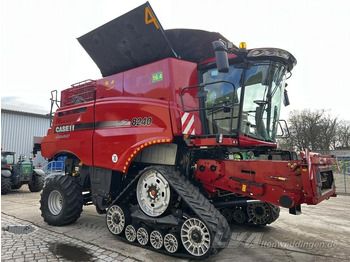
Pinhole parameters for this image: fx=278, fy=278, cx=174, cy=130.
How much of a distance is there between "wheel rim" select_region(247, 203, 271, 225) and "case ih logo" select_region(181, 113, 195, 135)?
8.02 ft

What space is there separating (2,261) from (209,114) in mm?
3909

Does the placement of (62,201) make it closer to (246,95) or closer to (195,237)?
(195,237)

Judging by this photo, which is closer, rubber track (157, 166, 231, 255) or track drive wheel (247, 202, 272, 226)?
rubber track (157, 166, 231, 255)

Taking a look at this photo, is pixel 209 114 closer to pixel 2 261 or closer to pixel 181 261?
pixel 181 261

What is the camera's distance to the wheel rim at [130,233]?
4680mm

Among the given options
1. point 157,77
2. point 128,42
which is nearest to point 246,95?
point 157,77

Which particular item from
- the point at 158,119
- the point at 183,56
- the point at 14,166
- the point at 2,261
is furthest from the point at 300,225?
the point at 14,166

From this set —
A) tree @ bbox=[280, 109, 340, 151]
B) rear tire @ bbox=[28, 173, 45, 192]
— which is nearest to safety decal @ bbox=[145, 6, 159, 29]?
rear tire @ bbox=[28, 173, 45, 192]

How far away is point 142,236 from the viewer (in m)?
4.57

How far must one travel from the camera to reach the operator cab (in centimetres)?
464

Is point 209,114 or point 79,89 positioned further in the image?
point 79,89

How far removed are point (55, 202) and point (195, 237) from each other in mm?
3911

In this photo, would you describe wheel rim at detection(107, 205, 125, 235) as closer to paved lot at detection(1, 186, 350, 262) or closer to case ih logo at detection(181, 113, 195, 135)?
paved lot at detection(1, 186, 350, 262)

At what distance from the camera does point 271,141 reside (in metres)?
5.25
